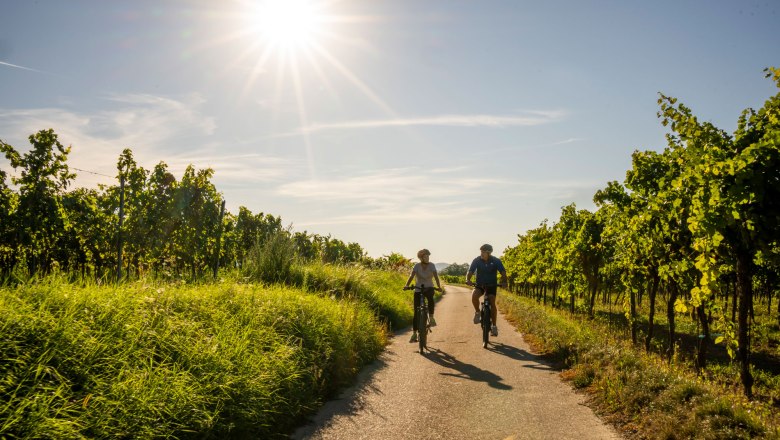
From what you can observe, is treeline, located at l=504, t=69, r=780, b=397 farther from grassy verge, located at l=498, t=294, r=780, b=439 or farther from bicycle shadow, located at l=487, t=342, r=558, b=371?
bicycle shadow, located at l=487, t=342, r=558, b=371

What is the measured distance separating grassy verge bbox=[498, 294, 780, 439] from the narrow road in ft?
1.03

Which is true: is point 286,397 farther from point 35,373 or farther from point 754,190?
point 754,190

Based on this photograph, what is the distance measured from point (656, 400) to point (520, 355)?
4381 mm

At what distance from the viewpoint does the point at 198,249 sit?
675 inches

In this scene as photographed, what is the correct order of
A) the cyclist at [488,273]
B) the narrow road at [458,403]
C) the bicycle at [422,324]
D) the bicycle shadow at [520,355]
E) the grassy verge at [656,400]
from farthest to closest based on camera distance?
the cyclist at [488,273] → the bicycle at [422,324] → the bicycle shadow at [520,355] → the narrow road at [458,403] → the grassy verge at [656,400]

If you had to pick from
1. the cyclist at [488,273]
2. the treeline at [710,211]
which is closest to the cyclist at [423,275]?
the cyclist at [488,273]

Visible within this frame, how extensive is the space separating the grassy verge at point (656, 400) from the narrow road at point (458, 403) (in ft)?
1.03

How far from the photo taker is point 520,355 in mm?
9562

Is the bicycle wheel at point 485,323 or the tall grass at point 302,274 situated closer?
the bicycle wheel at point 485,323

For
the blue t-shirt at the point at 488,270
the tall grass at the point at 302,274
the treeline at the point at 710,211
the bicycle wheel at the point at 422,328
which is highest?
the treeline at the point at 710,211

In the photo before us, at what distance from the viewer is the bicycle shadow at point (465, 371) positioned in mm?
7161

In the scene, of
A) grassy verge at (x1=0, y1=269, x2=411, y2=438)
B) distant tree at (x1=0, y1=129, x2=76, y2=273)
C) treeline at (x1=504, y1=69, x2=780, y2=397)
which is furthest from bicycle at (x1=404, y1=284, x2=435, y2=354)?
distant tree at (x1=0, y1=129, x2=76, y2=273)

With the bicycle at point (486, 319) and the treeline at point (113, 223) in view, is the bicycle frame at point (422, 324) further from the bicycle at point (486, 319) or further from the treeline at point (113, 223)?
the treeline at point (113, 223)

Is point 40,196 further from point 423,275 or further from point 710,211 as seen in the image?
point 710,211
